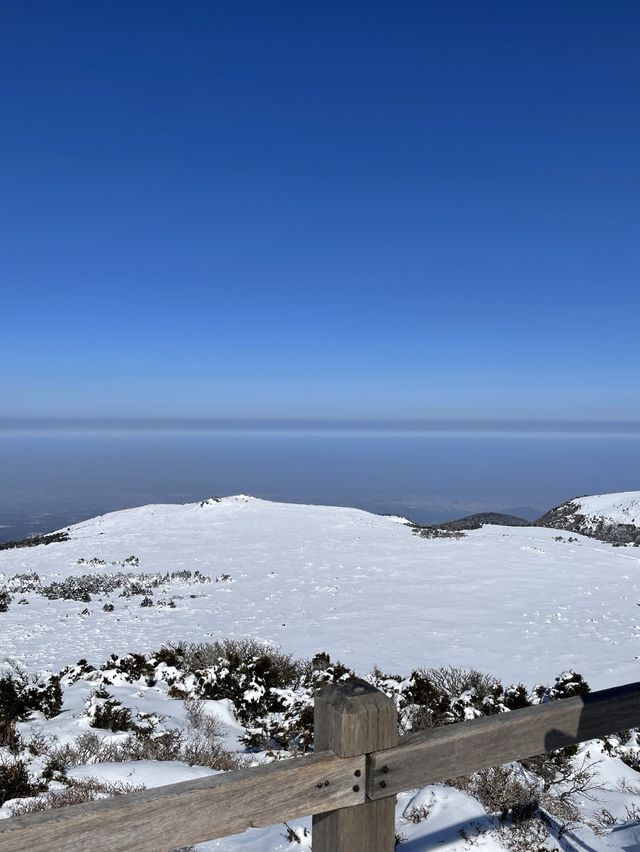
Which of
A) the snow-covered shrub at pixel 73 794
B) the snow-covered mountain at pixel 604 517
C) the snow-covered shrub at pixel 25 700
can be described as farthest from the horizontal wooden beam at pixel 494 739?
the snow-covered mountain at pixel 604 517

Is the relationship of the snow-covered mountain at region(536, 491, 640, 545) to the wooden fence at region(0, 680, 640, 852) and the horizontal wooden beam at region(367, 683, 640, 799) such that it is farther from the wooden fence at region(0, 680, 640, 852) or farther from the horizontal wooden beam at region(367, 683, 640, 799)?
the wooden fence at region(0, 680, 640, 852)

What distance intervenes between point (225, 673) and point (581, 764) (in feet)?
15.6

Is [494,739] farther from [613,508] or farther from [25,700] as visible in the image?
[613,508]

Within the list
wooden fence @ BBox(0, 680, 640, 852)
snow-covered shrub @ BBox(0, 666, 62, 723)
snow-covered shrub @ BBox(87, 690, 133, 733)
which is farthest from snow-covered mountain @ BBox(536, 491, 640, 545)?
wooden fence @ BBox(0, 680, 640, 852)

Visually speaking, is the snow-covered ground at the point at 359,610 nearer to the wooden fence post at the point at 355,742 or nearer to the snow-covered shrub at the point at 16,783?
the snow-covered shrub at the point at 16,783

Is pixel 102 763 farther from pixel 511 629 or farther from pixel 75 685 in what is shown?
pixel 511 629

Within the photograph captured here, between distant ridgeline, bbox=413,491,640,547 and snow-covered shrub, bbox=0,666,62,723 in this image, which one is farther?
distant ridgeline, bbox=413,491,640,547

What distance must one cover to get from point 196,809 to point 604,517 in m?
38.8

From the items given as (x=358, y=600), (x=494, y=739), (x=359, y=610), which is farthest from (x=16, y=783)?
(x=358, y=600)

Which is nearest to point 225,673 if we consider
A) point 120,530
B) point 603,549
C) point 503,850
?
point 503,850

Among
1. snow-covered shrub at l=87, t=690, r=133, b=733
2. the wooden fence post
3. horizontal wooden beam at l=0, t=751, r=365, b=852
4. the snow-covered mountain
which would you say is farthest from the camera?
the snow-covered mountain

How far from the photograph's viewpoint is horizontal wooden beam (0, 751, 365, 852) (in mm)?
1902

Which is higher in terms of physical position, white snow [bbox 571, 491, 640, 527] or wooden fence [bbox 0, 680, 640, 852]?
wooden fence [bbox 0, 680, 640, 852]

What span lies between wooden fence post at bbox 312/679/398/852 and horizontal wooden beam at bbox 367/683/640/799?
0.26ft
